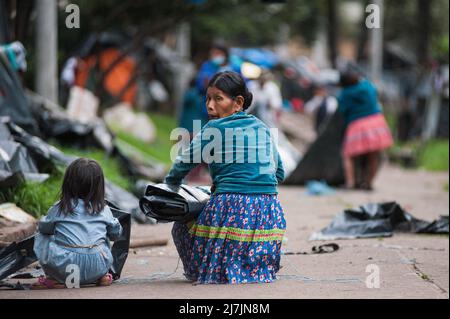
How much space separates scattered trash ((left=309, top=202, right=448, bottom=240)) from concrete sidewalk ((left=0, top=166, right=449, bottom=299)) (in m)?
0.18

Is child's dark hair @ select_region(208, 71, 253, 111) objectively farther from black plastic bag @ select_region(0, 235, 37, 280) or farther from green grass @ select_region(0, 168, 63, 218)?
green grass @ select_region(0, 168, 63, 218)

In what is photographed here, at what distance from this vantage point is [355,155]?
14766 mm

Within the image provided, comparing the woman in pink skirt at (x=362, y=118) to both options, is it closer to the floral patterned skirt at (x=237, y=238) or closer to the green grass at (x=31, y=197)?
the green grass at (x=31, y=197)

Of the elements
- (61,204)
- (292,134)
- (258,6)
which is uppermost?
(258,6)

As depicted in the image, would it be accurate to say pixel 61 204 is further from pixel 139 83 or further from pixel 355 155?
pixel 139 83

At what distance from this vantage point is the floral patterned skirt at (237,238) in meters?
6.14

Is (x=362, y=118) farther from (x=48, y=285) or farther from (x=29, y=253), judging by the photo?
(x=48, y=285)

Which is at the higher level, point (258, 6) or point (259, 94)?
point (258, 6)

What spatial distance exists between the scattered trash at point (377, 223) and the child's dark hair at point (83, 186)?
130 inches

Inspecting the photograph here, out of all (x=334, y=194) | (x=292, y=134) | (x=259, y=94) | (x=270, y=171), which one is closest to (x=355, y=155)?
(x=334, y=194)

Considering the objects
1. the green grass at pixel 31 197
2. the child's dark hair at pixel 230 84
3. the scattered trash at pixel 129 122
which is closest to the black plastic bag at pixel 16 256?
the child's dark hair at pixel 230 84

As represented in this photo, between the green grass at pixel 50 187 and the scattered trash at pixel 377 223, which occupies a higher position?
the green grass at pixel 50 187
